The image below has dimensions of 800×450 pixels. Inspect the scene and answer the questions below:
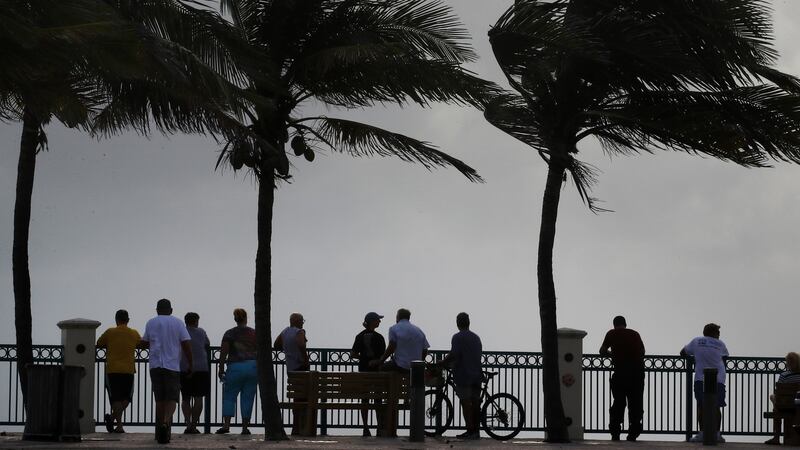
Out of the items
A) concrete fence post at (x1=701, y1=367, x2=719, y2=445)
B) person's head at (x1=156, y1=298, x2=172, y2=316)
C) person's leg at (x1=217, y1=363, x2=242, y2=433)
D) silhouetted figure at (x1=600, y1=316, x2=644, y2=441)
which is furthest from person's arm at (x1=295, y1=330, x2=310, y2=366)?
concrete fence post at (x1=701, y1=367, x2=719, y2=445)

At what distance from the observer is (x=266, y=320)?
77.4 feet

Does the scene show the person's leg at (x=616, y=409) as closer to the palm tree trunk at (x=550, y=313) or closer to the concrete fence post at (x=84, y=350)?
the palm tree trunk at (x=550, y=313)

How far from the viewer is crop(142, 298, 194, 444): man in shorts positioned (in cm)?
2236

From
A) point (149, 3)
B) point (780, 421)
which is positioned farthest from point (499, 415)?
point (149, 3)

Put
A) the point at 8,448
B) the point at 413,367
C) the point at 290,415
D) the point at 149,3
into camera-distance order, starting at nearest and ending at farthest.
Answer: the point at 8,448 → the point at 149,3 → the point at 413,367 → the point at 290,415

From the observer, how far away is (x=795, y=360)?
2541cm

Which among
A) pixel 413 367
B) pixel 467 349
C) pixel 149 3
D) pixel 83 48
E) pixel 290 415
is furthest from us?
pixel 290 415

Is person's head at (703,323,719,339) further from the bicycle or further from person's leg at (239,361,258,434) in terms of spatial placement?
person's leg at (239,361,258,434)

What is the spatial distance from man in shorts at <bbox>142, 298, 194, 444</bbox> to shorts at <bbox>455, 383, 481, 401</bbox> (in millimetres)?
4606

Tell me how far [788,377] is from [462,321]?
16.8 feet

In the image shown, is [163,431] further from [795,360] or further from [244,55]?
[795,360]

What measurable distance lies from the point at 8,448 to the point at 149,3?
19.8 ft

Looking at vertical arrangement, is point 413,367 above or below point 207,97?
below

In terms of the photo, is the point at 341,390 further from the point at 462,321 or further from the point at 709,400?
the point at 709,400
